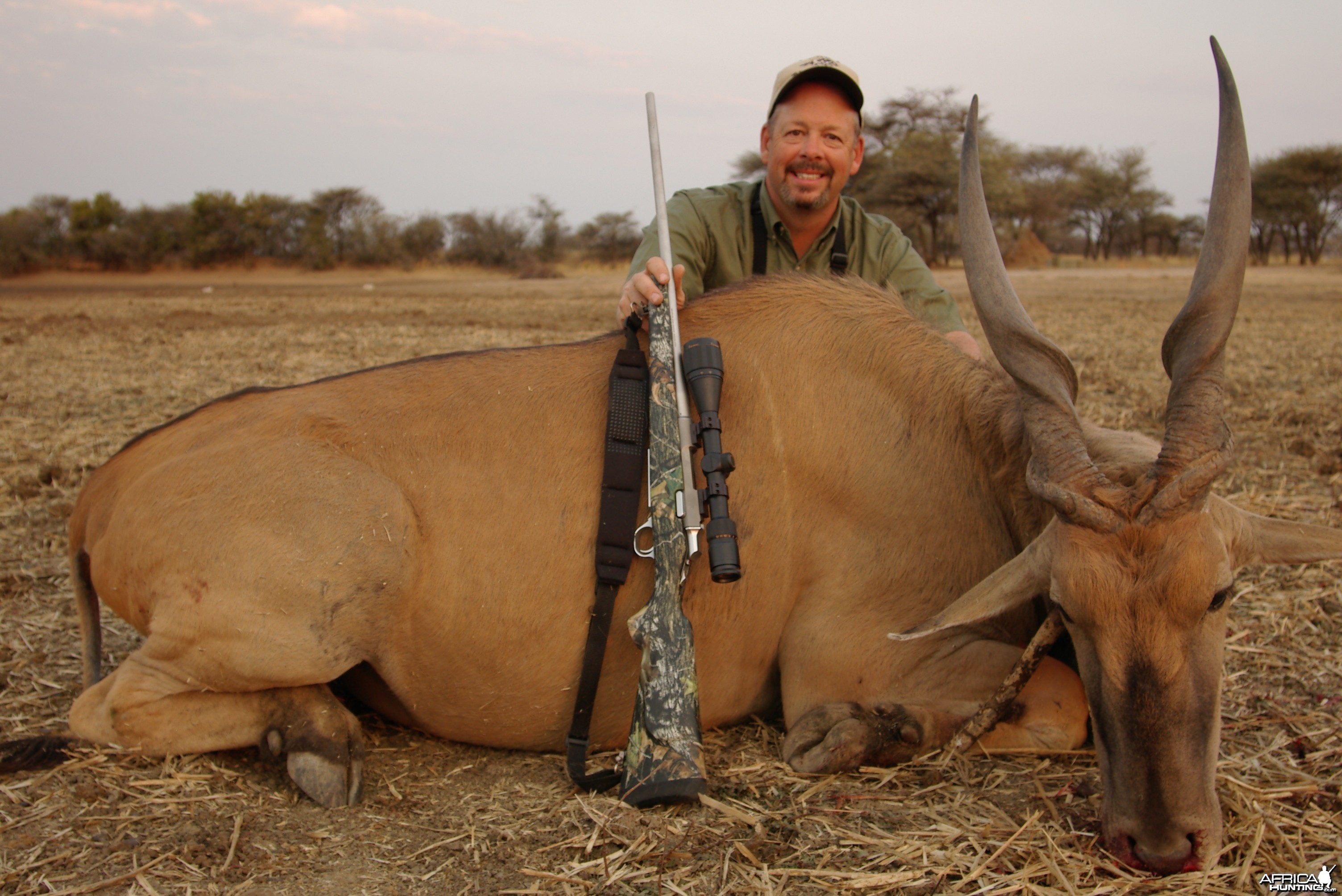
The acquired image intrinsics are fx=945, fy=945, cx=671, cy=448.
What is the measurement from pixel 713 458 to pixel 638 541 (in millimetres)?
424

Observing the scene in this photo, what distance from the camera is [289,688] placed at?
3422mm

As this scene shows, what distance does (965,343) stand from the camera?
4250mm

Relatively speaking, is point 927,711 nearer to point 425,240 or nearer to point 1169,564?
point 1169,564

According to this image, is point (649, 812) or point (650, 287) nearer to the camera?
point (649, 812)

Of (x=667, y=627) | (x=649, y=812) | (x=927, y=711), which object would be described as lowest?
(x=649, y=812)

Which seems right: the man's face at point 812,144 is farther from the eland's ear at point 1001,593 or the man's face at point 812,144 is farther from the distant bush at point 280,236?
the distant bush at point 280,236

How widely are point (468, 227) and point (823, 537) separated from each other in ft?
192

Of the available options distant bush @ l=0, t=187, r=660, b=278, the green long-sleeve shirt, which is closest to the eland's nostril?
the green long-sleeve shirt

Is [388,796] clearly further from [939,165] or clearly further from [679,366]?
[939,165]

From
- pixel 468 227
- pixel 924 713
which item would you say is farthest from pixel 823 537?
pixel 468 227

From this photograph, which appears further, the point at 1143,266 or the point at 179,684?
the point at 1143,266

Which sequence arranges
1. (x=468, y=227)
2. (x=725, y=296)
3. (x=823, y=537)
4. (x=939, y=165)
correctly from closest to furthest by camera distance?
(x=823, y=537) < (x=725, y=296) < (x=939, y=165) < (x=468, y=227)

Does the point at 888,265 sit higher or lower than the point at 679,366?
higher

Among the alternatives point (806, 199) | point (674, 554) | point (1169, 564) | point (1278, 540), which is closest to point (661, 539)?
point (674, 554)
